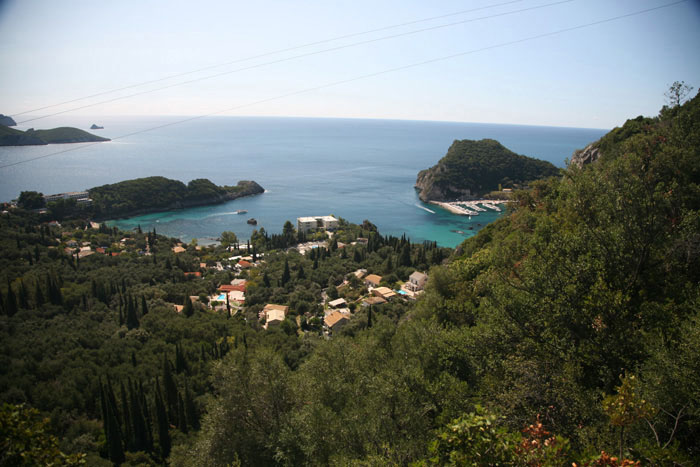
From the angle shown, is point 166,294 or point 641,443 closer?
point 641,443

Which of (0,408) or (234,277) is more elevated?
(0,408)

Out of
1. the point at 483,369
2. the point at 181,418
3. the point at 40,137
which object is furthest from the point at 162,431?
the point at 40,137

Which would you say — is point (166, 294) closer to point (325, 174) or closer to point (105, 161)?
point (325, 174)

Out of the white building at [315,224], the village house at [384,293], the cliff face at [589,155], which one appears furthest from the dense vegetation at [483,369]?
the white building at [315,224]

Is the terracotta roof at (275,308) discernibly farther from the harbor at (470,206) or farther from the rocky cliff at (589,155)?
the harbor at (470,206)

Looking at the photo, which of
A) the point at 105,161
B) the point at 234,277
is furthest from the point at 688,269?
the point at 105,161

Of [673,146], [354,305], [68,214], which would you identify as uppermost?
[673,146]
